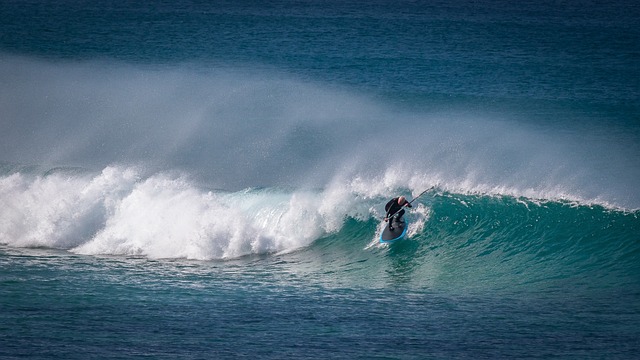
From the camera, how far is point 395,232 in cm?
1853

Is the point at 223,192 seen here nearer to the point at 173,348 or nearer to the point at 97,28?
the point at 173,348

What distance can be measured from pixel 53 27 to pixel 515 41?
96.7 feet

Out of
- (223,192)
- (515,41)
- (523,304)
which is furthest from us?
(515,41)

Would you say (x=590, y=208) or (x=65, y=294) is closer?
(x=65, y=294)

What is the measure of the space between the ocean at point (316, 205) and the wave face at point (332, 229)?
60 mm

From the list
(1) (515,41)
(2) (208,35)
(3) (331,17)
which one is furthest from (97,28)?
(1) (515,41)

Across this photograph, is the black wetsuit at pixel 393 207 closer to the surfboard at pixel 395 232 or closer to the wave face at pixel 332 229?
the surfboard at pixel 395 232

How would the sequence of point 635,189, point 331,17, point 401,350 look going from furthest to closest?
point 331,17
point 635,189
point 401,350

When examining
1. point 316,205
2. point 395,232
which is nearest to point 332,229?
point 316,205

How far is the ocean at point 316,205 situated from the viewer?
13.8m

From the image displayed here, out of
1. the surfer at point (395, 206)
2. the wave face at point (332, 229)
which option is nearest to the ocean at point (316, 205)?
the wave face at point (332, 229)

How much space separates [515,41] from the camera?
51406 millimetres

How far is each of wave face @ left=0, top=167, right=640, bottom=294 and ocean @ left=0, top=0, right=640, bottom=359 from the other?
6 centimetres

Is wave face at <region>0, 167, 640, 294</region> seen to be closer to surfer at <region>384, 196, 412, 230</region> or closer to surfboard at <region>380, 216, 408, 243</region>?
surfboard at <region>380, 216, 408, 243</region>
